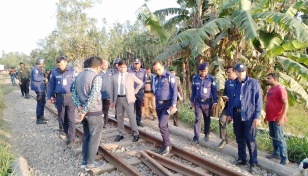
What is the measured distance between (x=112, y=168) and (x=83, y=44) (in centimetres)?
2696

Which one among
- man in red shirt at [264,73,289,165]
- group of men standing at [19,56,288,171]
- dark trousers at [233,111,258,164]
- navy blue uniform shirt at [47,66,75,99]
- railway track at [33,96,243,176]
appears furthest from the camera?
navy blue uniform shirt at [47,66,75,99]

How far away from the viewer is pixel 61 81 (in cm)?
620

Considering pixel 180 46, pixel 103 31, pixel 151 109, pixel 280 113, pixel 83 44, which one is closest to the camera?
pixel 280 113

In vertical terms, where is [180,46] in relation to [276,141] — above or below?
above

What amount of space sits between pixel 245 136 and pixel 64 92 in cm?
411

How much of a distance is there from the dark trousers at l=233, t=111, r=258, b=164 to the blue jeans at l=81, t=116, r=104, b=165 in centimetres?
256

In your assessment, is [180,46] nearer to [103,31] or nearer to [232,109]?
[232,109]

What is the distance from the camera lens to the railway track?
14.4 feet

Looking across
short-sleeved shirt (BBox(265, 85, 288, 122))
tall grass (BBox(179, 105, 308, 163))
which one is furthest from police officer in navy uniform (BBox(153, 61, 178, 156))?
tall grass (BBox(179, 105, 308, 163))

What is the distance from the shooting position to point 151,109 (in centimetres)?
917

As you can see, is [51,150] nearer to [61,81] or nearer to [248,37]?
[61,81]

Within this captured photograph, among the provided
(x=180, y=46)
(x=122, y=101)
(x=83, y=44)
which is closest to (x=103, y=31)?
(x=83, y=44)

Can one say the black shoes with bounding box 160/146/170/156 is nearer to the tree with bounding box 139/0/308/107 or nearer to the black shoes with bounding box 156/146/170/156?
the black shoes with bounding box 156/146/170/156

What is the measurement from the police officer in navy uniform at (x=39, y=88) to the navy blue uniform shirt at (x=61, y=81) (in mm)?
2533
